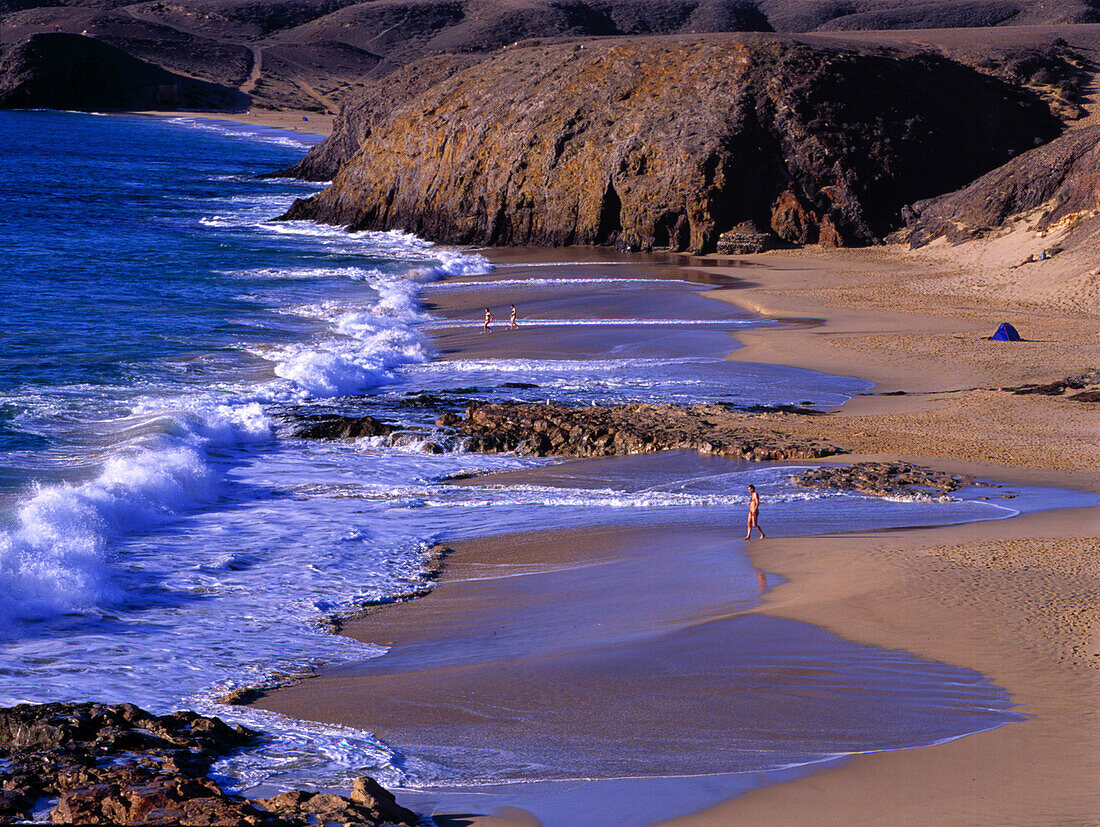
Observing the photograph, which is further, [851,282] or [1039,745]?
[851,282]

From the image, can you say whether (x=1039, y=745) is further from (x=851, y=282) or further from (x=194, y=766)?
(x=851, y=282)

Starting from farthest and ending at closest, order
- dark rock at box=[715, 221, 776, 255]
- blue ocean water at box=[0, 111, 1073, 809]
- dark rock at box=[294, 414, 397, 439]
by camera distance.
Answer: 1. dark rock at box=[715, 221, 776, 255]
2. dark rock at box=[294, 414, 397, 439]
3. blue ocean water at box=[0, 111, 1073, 809]

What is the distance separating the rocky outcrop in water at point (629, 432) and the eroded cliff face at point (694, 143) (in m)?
20.1

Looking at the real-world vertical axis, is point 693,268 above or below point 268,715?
above

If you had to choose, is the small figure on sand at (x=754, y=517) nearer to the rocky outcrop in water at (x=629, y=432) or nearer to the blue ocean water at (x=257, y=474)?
the blue ocean water at (x=257, y=474)

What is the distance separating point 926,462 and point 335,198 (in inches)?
1377

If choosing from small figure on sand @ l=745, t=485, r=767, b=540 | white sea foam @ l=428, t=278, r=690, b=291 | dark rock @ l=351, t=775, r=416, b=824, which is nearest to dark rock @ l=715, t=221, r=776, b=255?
white sea foam @ l=428, t=278, r=690, b=291

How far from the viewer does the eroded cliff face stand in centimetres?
3462

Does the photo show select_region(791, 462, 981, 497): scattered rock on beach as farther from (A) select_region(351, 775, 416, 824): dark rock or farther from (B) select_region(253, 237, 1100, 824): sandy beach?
(A) select_region(351, 775, 416, 824): dark rock

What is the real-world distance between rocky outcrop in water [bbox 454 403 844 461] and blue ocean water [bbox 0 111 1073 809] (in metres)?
0.56

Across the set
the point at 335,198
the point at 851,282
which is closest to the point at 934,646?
the point at 851,282

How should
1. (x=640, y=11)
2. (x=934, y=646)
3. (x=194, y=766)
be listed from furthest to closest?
(x=640, y=11) < (x=934, y=646) < (x=194, y=766)

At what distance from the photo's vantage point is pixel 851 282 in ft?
90.4

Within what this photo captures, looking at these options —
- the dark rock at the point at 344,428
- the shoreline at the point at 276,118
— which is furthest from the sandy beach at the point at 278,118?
the dark rock at the point at 344,428
